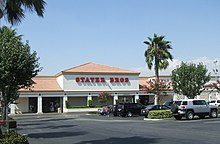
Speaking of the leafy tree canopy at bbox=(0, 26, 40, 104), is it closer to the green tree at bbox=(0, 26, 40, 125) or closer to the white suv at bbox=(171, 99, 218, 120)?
the green tree at bbox=(0, 26, 40, 125)

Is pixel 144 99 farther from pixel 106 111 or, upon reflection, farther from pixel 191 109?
pixel 191 109

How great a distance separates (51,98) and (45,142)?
133ft

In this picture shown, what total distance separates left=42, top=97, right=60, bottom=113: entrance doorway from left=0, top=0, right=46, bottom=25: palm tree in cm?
4399

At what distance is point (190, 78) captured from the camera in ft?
126

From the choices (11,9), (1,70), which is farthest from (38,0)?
(1,70)

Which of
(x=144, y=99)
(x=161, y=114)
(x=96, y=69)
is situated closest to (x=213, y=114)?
(x=161, y=114)

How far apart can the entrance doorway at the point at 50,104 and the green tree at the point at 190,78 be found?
77.7 feet

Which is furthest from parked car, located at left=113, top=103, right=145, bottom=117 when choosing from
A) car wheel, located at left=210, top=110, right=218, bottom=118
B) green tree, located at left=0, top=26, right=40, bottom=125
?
green tree, located at left=0, top=26, right=40, bottom=125

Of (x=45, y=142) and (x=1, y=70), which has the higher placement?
(x=1, y=70)

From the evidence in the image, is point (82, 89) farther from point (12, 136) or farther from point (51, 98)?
point (12, 136)

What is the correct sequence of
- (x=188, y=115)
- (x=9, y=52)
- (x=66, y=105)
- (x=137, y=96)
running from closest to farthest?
(x=9, y=52)
(x=188, y=115)
(x=66, y=105)
(x=137, y=96)

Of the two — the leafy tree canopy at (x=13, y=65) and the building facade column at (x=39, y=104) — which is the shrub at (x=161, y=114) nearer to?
the leafy tree canopy at (x=13, y=65)

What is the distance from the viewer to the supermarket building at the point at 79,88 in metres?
53.8

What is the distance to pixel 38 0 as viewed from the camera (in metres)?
11.5
